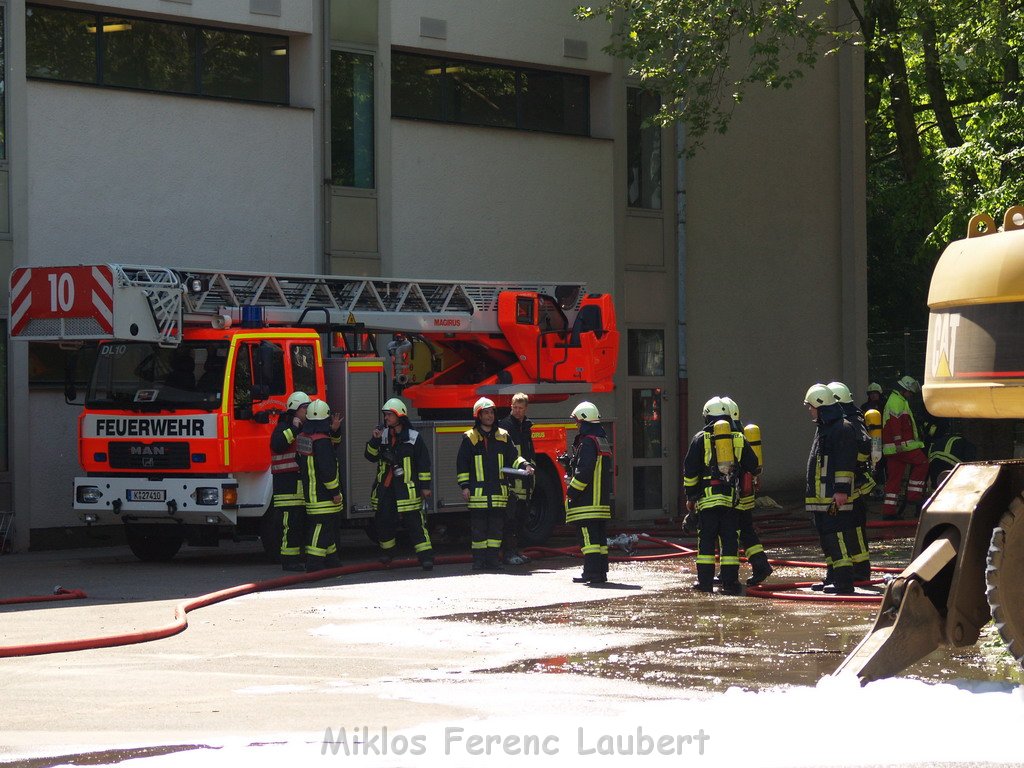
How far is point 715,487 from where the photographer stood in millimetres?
14414

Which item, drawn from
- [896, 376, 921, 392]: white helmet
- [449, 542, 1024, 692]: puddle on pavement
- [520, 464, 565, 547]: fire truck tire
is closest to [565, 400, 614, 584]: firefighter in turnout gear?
[449, 542, 1024, 692]: puddle on pavement

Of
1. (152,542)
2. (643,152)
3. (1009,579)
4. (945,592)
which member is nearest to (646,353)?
(643,152)

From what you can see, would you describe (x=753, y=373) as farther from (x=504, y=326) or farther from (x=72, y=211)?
(x=72, y=211)

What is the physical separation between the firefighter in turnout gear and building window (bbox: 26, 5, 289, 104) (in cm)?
820

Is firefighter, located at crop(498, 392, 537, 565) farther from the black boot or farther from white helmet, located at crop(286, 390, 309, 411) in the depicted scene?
the black boot

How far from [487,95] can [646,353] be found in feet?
15.1

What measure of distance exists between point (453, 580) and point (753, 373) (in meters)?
11.3

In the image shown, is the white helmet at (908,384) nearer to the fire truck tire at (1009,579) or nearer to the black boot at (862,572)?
the black boot at (862,572)

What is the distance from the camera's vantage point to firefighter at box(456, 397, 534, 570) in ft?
53.7

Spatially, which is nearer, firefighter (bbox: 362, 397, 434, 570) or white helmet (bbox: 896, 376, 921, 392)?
firefighter (bbox: 362, 397, 434, 570)

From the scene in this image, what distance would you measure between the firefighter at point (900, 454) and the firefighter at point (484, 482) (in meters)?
7.02

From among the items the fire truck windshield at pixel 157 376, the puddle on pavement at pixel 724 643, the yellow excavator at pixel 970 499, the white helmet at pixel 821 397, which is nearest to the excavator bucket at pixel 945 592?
the yellow excavator at pixel 970 499

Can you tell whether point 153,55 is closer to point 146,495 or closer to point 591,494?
point 146,495

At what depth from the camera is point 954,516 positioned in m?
8.39
